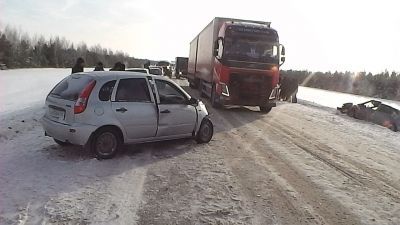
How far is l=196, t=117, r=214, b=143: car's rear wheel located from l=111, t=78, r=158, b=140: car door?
148 centimetres

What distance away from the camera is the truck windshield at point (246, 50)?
16516 mm

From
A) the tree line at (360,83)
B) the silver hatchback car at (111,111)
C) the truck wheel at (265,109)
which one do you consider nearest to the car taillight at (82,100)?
the silver hatchback car at (111,111)

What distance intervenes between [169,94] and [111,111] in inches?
64.8

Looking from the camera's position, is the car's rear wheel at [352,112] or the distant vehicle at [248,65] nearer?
the distant vehicle at [248,65]

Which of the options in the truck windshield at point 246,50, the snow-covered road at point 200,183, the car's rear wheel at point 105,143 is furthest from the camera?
the truck windshield at point 246,50

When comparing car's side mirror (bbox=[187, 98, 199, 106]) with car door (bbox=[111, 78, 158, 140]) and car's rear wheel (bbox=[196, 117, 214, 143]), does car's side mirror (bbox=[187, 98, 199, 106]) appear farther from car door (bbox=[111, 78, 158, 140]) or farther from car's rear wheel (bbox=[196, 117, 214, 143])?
car door (bbox=[111, 78, 158, 140])

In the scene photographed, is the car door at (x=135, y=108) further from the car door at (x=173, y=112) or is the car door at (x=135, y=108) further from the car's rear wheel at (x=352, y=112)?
the car's rear wheel at (x=352, y=112)

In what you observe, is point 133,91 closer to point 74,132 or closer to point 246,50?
point 74,132

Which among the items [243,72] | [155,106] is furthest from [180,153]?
[243,72]

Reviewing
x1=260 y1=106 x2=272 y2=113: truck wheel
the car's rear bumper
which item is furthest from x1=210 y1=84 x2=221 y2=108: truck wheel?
the car's rear bumper

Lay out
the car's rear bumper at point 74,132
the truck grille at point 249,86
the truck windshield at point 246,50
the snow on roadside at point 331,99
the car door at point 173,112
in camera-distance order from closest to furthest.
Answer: the car's rear bumper at point 74,132, the car door at point 173,112, the truck grille at point 249,86, the truck windshield at point 246,50, the snow on roadside at point 331,99

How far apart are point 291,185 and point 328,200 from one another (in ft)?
2.42

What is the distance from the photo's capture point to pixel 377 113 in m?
20.3

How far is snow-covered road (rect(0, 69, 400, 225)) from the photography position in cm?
524
